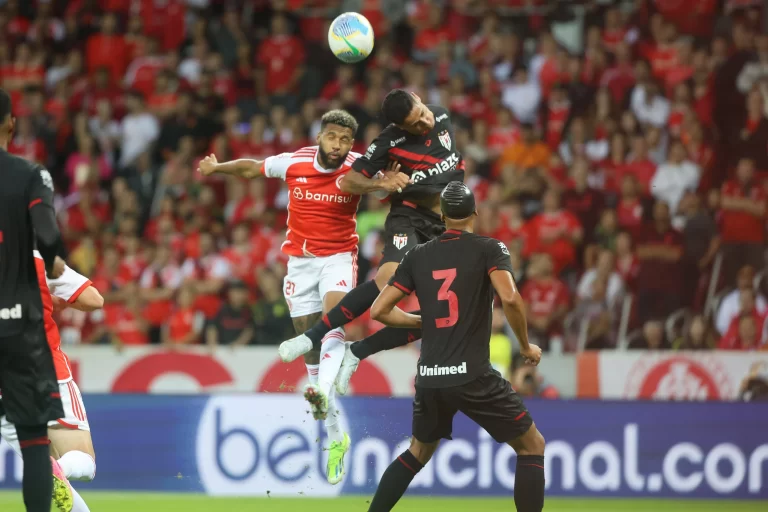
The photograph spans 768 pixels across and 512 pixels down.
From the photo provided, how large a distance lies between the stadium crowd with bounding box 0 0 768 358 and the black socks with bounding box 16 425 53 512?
8007 millimetres

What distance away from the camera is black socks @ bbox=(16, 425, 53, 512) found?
677 centimetres

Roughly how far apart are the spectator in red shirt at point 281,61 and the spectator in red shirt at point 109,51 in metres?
2.27

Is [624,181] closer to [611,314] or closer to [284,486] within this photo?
[611,314]

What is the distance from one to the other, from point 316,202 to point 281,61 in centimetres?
915

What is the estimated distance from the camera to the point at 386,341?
32.9 ft

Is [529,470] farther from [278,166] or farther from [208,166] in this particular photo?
[208,166]

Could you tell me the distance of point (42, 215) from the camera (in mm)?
6562

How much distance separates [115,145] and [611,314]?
8.44m

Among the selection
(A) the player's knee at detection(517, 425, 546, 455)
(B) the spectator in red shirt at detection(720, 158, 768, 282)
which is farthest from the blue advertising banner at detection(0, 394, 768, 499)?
(A) the player's knee at detection(517, 425, 546, 455)

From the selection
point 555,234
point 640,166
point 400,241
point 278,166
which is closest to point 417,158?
point 400,241

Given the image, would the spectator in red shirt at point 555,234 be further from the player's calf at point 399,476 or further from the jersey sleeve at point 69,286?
the jersey sleeve at point 69,286

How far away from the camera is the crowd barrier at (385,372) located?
45.3 feet

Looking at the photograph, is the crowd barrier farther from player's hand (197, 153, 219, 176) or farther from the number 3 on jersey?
the number 3 on jersey

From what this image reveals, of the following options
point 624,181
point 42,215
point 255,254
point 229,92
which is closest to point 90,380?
point 255,254
